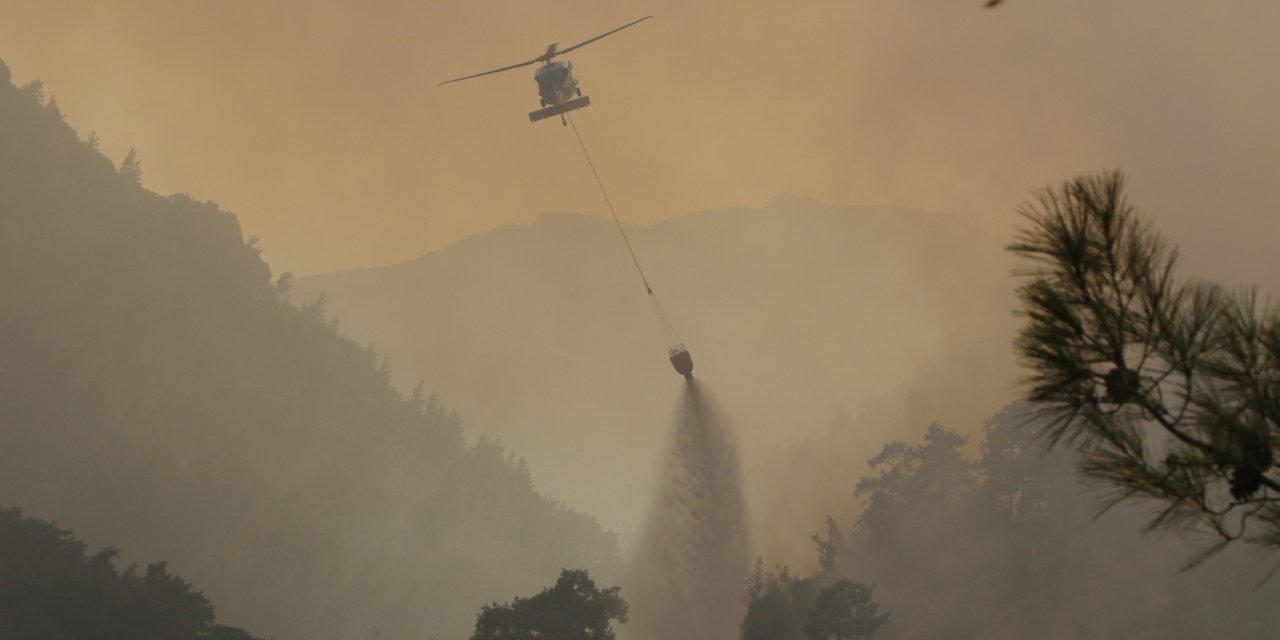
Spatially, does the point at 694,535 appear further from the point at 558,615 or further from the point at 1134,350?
the point at 1134,350

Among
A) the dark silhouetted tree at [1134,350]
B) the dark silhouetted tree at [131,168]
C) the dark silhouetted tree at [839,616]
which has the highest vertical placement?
the dark silhouetted tree at [131,168]

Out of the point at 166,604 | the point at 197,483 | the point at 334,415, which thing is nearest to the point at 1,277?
the point at 197,483

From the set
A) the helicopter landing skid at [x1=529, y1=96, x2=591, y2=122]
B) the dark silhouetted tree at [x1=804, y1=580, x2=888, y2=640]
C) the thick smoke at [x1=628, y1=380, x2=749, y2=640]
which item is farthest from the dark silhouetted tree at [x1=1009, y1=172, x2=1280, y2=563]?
the thick smoke at [x1=628, y1=380, x2=749, y2=640]

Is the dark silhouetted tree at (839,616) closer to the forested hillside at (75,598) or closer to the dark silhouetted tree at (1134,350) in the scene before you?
the forested hillside at (75,598)

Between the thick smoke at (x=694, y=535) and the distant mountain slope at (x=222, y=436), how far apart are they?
29.9 meters

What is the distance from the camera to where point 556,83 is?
53.9 metres

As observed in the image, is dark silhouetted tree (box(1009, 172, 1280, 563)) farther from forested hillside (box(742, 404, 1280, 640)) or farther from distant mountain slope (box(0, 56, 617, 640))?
distant mountain slope (box(0, 56, 617, 640))

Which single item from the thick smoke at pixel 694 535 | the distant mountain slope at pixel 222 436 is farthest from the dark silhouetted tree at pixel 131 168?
the thick smoke at pixel 694 535

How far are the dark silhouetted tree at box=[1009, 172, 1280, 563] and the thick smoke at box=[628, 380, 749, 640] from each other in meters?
83.8

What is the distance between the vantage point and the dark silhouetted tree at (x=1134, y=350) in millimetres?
7613

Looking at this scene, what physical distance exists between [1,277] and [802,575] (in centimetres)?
9846

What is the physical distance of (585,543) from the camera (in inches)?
5832

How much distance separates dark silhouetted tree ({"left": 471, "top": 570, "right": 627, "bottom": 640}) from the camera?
2119 inches

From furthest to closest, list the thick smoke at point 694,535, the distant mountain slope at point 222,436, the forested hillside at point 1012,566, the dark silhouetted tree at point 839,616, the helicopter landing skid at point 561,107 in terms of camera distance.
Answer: the distant mountain slope at point 222,436
the thick smoke at point 694,535
the forested hillside at point 1012,566
the dark silhouetted tree at point 839,616
the helicopter landing skid at point 561,107
